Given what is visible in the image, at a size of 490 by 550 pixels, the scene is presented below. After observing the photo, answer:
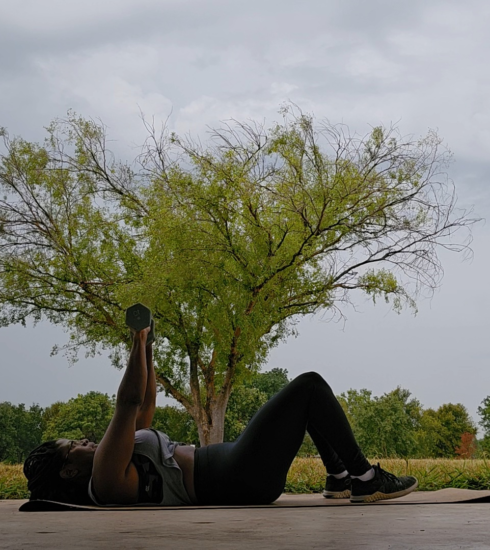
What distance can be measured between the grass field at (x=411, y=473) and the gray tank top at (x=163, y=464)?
14.2ft

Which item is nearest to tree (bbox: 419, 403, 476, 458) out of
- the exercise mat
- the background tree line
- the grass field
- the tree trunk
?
the background tree line

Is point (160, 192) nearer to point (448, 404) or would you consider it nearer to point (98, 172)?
point (98, 172)

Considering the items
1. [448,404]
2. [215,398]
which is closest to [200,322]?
[215,398]

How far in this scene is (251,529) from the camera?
6.93 ft

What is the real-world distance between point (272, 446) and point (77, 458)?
96cm

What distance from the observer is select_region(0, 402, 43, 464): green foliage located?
2553cm

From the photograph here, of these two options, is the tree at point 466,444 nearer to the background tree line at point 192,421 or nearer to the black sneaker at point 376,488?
the background tree line at point 192,421

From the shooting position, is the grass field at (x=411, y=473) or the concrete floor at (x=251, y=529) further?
the grass field at (x=411, y=473)

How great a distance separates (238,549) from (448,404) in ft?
121

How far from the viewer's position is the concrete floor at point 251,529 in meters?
1.73

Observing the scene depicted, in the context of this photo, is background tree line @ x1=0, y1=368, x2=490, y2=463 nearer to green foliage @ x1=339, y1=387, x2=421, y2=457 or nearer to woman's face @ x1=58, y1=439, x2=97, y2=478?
green foliage @ x1=339, y1=387, x2=421, y2=457

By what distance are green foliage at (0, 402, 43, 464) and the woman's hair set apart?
76.5ft

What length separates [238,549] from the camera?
5.26 feet

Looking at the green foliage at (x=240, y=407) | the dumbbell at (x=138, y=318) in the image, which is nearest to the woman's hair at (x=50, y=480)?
the dumbbell at (x=138, y=318)
